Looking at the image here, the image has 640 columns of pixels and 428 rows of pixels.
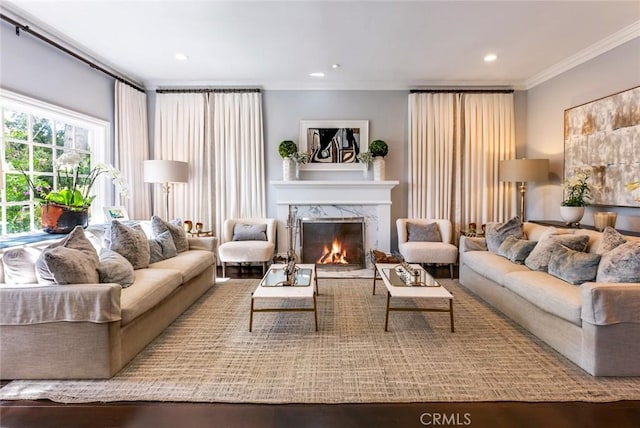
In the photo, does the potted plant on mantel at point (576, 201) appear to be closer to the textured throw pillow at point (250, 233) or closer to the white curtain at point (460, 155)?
the white curtain at point (460, 155)

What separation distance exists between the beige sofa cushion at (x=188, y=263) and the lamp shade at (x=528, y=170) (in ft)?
13.8

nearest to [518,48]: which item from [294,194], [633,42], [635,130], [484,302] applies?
[633,42]

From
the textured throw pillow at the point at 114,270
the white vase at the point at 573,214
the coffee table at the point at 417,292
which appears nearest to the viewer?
the textured throw pillow at the point at 114,270

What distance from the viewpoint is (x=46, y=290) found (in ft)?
7.07

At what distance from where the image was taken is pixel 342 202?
5328mm

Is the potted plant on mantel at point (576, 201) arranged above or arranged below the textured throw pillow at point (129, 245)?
above

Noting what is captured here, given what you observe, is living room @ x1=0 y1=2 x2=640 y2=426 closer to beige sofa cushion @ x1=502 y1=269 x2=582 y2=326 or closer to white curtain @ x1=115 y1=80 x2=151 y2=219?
white curtain @ x1=115 y1=80 x2=151 y2=219

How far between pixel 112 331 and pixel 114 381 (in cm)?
31

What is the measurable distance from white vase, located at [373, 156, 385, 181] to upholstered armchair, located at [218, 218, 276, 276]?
68.2 inches

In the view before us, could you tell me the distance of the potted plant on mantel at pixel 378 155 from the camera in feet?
16.9

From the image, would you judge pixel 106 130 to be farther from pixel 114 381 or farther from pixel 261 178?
pixel 114 381

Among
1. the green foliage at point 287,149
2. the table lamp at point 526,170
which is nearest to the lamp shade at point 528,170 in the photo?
the table lamp at point 526,170

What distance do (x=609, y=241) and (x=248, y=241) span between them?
4.05 metres

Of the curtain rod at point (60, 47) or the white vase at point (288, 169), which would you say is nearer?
the curtain rod at point (60, 47)
